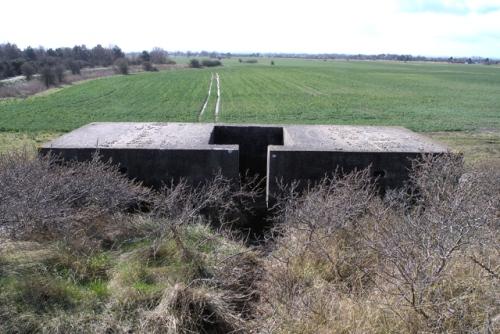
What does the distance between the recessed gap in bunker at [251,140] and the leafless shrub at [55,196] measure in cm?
326

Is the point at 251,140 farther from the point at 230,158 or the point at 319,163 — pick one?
the point at 319,163

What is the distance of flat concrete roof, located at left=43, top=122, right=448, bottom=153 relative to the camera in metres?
8.24

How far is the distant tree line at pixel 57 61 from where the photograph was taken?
51.8 metres

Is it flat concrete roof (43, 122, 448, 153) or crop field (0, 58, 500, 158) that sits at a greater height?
flat concrete roof (43, 122, 448, 153)

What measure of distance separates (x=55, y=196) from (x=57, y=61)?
66260 mm

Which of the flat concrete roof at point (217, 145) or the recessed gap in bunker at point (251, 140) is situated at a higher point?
the flat concrete roof at point (217, 145)

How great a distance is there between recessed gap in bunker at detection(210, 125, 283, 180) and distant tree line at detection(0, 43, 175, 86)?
4041cm

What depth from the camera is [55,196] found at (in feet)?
19.0

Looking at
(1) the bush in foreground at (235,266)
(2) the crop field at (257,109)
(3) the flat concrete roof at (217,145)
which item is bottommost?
(2) the crop field at (257,109)

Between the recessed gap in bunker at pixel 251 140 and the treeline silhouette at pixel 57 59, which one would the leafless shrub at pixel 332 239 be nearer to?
the recessed gap in bunker at pixel 251 140

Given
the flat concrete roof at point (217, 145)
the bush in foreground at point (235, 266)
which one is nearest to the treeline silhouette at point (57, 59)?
the flat concrete roof at point (217, 145)

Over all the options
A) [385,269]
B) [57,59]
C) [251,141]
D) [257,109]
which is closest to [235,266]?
[385,269]

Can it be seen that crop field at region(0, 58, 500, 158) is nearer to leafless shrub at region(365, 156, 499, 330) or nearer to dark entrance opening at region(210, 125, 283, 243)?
dark entrance opening at region(210, 125, 283, 243)

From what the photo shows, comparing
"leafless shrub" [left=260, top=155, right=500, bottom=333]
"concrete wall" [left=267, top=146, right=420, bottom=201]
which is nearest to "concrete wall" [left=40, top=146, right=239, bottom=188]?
"concrete wall" [left=267, top=146, right=420, bottom=201]
